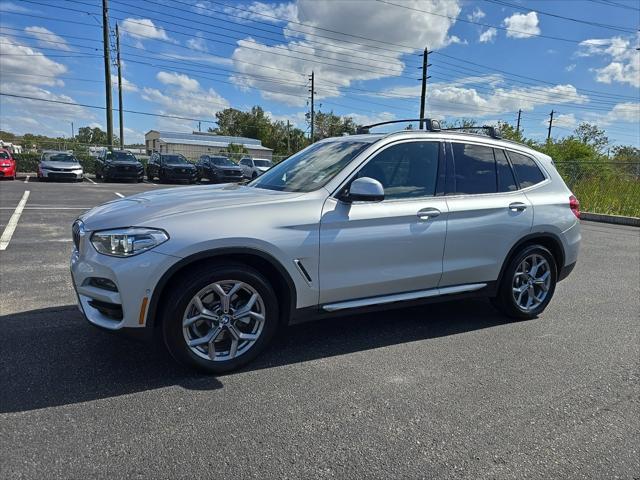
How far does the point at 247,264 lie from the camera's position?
11.2 feet

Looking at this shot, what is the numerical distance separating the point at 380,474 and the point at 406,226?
1987mm

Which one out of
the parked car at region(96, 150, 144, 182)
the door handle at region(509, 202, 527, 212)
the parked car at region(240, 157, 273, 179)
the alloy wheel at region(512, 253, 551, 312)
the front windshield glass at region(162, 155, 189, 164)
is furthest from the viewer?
the parked car at region(240, 157, 273, 179)

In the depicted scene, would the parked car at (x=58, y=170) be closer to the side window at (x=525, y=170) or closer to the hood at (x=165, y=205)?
the hood at (x=165, y=205)

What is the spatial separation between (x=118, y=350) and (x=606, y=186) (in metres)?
18.3

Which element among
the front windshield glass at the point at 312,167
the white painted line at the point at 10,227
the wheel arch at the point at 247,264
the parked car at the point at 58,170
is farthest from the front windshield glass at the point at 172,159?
the wheel arch at the point at 247,264

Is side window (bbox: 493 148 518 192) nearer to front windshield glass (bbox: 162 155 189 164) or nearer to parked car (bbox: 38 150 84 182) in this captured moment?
parked car (bbox: 38 150 84 182)

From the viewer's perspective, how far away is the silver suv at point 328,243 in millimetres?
3109

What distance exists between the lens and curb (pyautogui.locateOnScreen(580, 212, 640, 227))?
13828 millimetres

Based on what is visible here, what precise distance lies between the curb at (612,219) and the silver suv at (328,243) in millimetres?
11083

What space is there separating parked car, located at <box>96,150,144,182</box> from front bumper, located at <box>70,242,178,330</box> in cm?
2305

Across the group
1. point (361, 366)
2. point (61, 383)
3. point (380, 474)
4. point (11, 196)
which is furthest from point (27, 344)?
point (11, 196)

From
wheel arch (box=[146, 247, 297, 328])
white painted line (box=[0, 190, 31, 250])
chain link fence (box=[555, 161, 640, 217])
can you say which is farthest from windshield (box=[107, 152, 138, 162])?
wheel arch (box=[146, 247, 297, 328])

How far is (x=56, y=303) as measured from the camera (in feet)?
15.6

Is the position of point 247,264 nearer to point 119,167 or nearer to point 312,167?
point 312,167
